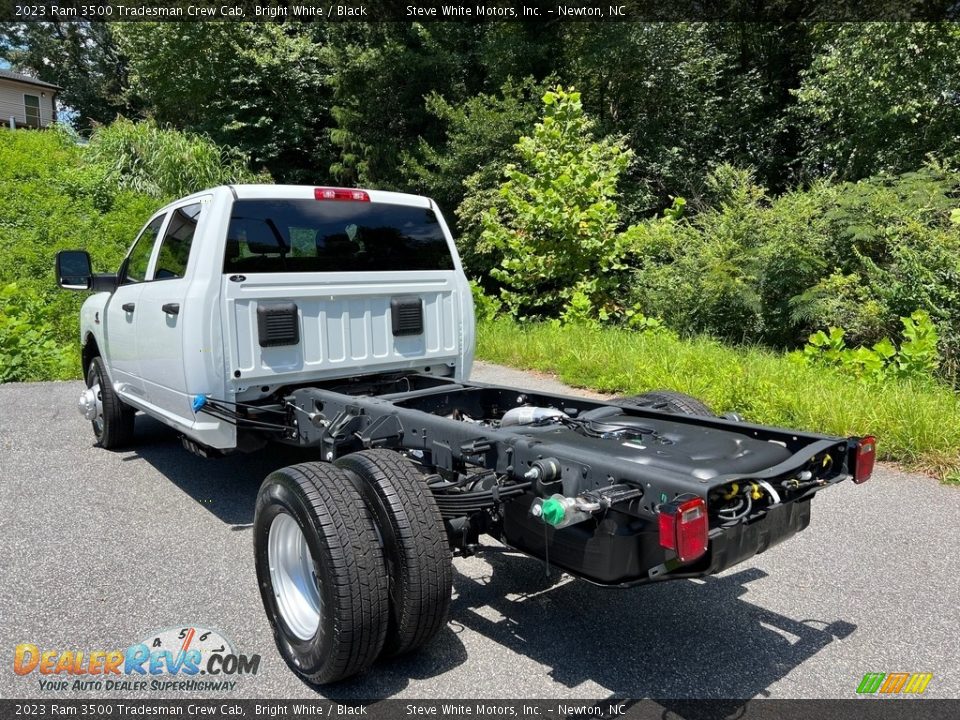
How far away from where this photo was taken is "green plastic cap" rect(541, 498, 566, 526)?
9.18 ft

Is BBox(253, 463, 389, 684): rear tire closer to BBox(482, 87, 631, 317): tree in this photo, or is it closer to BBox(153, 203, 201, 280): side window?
BBox(153, 203, 201, 280): side window

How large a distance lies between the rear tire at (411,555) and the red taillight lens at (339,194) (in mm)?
2589

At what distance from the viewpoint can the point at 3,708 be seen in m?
3.02

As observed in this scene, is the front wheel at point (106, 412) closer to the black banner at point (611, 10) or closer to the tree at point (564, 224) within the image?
the tree at point (564, 224)

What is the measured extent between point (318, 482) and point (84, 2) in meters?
41.2

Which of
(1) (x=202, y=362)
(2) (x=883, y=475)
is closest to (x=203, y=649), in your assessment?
(1) (x=202, y=362)

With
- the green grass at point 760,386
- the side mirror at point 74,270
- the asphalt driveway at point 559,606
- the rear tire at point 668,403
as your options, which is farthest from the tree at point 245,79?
the rear tire at point 668,403

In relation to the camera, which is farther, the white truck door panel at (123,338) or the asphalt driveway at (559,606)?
the white truck door panel at (123,338)

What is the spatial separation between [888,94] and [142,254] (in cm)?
1424

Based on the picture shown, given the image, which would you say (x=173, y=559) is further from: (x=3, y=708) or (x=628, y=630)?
(x=628, y=630)

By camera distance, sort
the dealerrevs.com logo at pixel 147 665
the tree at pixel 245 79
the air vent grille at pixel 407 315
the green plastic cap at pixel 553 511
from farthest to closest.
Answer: the tree at pixel 245 79
the air vent grille at pixel 407 315
the dealerrevs.com logo at pixel 147 665
the green plastic cap at pixel 553 511

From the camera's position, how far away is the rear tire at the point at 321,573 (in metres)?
2.96

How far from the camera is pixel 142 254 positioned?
604 centimetres

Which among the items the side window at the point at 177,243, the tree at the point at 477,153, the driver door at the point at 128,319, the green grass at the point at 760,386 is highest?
the tree at the point at 477,153
